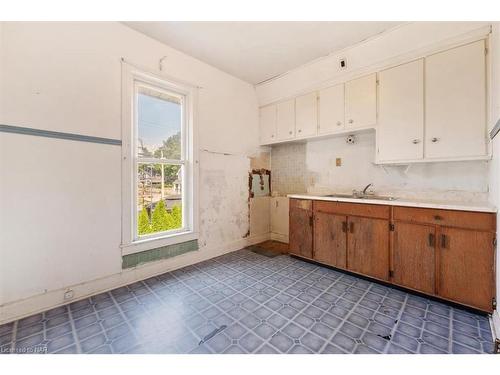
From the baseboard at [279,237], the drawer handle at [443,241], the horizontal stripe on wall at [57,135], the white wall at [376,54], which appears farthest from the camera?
the baseboard at [279,237]

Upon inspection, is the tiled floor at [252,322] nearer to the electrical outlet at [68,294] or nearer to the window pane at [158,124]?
the electrical outlet at [68,294]

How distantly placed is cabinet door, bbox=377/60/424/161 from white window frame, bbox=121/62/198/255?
2469 mm

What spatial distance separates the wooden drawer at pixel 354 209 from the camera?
245 cm

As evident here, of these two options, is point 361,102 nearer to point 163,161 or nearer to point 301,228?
point 301,228

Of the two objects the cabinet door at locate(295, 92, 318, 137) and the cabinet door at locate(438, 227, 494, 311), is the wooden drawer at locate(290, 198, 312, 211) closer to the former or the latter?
the cabinet door at locate(295, 92, 318, 137)

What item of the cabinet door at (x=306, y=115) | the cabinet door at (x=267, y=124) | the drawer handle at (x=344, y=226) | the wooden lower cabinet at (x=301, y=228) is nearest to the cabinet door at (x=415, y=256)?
the drawer handle at (x=344, y=226)

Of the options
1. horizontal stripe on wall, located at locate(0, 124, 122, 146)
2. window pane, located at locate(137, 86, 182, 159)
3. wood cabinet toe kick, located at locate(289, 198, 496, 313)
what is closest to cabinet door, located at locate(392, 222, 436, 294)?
wood cabinet toe kick, located at locate(289, 198, 496, 313)

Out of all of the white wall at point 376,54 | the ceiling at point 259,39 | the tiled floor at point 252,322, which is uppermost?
the ceiling at point 259,39

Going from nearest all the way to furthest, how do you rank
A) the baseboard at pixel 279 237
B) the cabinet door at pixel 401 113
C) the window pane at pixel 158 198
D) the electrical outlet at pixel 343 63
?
the cabinet door at pixel 401 113 → the window pane at pixel 158 198 → the electrical outlet at pixel 343 63 → the baseboard at pixel 279 237

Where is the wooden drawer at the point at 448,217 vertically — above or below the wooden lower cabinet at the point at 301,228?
above

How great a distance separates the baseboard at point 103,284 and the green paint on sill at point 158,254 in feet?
0.17

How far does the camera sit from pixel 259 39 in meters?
2.68

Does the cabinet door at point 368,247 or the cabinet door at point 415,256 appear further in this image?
the cabinet door at point 368,247
